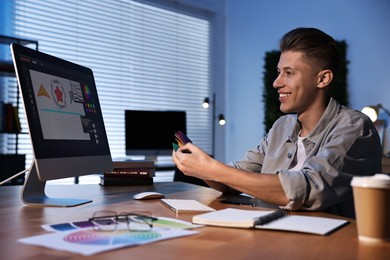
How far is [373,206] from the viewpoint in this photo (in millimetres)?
944

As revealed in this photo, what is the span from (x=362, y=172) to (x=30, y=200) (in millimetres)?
1044

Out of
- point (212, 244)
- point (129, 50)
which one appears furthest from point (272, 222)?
point (129, 50)

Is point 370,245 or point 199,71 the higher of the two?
point 199,71

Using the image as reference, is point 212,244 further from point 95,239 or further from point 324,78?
point 324,78

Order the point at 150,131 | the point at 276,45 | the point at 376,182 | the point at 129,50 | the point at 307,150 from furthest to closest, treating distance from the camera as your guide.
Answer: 1. the point at 276,45
2. the point at 129,50
3. the point at 150,131
4. the point at 307,150
5. the point at 376,182

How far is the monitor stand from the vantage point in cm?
150

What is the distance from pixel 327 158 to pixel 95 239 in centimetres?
81

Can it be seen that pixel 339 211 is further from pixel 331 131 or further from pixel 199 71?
pixel 199 71

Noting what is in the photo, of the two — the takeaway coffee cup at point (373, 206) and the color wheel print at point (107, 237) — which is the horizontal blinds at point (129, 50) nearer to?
the color wheel print at point (107, 237)

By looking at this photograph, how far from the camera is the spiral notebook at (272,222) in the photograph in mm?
1062

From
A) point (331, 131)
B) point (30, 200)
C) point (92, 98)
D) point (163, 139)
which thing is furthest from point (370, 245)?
point (163, 139)

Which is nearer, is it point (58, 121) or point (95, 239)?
point (95, 239)

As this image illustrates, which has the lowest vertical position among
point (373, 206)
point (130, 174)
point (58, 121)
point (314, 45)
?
point (130, 174)

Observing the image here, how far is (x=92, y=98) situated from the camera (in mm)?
1789
